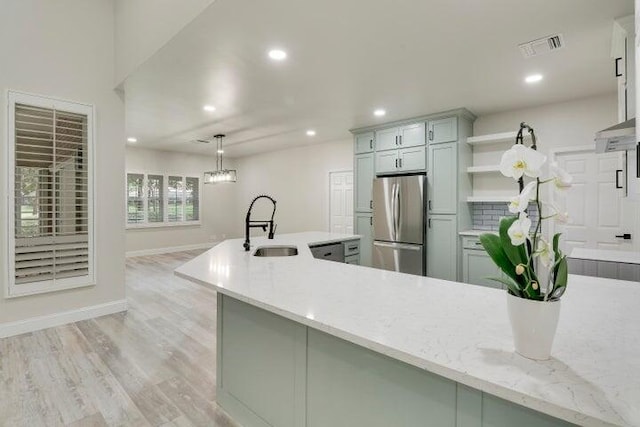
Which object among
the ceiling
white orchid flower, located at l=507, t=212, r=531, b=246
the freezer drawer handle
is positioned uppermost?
the ceiling

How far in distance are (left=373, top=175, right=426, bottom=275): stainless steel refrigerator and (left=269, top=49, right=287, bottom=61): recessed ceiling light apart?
2589 mm

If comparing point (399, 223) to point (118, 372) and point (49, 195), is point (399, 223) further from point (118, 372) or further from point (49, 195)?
point (49, 195)

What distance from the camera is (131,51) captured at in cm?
329

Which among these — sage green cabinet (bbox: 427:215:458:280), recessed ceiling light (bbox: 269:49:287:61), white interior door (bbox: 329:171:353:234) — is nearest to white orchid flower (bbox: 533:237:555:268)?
recessed ceiling light (bbox: 269:49:287:61)

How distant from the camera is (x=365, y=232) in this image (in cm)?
541

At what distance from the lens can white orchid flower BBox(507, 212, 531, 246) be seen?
2.65 feet

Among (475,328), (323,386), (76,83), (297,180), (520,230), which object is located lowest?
(323,386)

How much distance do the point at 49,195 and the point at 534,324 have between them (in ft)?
13.4

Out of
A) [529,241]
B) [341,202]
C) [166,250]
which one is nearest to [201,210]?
[166,250]

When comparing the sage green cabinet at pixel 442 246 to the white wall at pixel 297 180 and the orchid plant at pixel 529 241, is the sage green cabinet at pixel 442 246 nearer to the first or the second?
the white wall at pixel 297 180

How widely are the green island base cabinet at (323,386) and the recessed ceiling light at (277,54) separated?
2132 mm

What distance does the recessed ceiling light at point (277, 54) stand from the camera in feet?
9.20

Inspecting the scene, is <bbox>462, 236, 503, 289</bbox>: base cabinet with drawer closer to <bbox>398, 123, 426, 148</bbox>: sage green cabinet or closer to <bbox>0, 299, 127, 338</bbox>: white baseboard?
<bbox>398, 123, 426, 148</bbox>: sage green cabinet

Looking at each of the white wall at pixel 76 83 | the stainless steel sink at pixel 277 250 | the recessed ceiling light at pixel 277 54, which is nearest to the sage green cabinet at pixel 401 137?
the recessed ceiling light at pixel 277 54
